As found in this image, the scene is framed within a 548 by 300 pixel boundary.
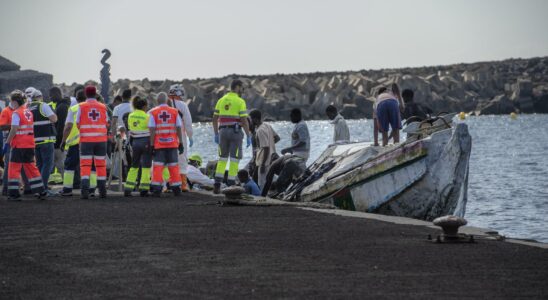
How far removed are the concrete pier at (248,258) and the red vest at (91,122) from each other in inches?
100

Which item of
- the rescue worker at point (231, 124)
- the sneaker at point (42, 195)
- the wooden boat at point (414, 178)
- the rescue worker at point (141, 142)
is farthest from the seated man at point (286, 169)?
the sneaker at point (42, 195)

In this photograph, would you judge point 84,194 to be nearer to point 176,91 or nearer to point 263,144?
point 176,91

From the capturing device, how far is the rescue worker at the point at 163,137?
1927cm

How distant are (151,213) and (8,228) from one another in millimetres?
2354

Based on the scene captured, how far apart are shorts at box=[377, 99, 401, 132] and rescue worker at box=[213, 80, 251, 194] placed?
7.97ft

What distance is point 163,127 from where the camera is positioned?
19281mm

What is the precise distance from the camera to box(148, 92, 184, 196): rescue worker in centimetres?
1927

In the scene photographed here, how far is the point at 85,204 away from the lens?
18.2 m

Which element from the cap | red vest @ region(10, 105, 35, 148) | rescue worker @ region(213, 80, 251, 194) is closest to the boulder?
rescue worker @ region(213, 80, 251, 194)

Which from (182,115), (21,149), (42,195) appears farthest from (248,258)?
(182,115)

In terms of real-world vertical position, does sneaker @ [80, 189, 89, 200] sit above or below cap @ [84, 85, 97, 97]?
below

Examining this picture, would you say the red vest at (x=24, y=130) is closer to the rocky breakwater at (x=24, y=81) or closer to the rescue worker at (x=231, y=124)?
the rescue worker at (x=231, y=124)

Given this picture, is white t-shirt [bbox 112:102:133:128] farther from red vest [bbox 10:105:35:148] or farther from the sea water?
the sea water

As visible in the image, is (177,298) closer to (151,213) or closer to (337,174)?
(151,213)
